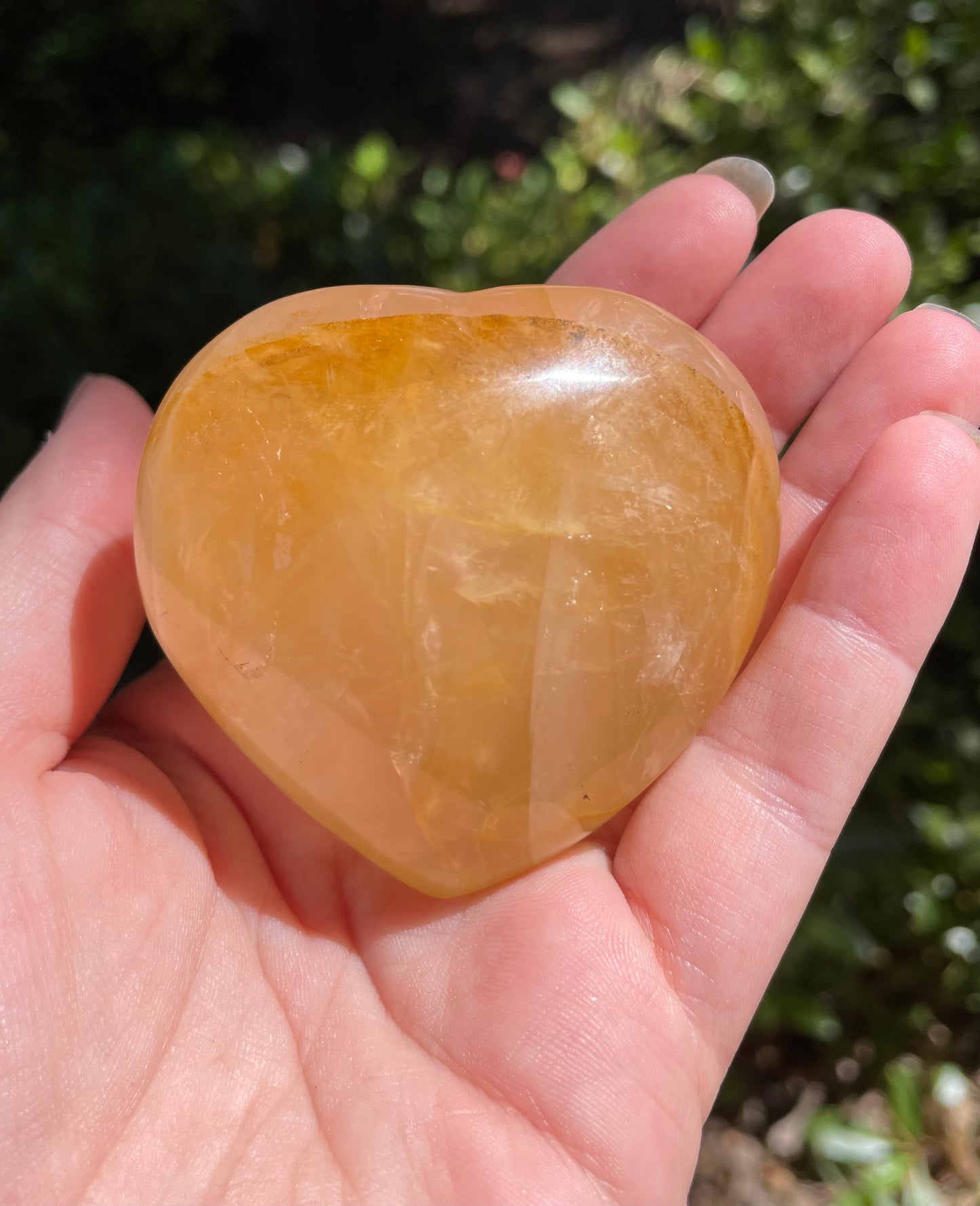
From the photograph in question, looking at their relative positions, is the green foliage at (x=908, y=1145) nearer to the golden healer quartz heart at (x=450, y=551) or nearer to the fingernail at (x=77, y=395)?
the golden healer quartz heart at (x=450, y=551)

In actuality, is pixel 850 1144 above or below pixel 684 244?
below

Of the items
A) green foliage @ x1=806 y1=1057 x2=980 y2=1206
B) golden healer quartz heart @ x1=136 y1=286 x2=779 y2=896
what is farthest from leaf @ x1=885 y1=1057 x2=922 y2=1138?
golden healer quartz heart @ x1=136 y1=286 x2=779 y2=896

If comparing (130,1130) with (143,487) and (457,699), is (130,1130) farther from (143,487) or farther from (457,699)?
(143,487)

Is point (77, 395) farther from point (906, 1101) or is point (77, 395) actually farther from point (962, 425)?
point (906, 1101)

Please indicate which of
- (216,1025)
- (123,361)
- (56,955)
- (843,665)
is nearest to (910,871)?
(843,665)

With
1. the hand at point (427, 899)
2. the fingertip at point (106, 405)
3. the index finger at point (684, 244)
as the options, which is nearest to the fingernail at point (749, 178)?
the index finger at point (684, 244)

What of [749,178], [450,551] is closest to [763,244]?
[749,178]

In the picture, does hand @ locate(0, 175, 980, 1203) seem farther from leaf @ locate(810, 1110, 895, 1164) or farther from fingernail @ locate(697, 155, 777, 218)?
leaf @ locate(810, 1110, 895, 1164)
